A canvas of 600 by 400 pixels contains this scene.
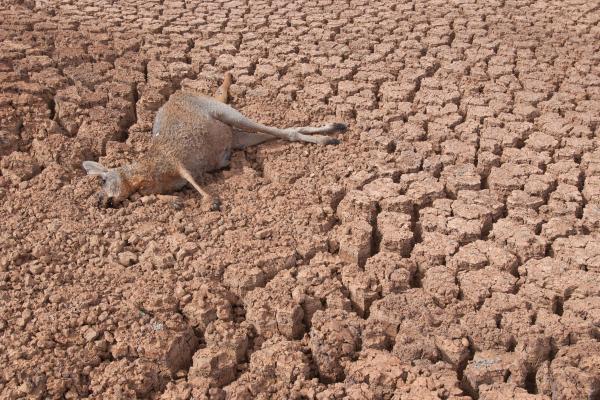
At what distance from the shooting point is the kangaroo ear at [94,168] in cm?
377

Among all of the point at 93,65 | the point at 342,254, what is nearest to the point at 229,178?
the point at 342,254

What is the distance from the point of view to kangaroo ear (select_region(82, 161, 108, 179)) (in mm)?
3766

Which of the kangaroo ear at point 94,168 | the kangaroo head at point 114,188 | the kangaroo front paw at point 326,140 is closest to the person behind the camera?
the kangaroo head at point 114,188

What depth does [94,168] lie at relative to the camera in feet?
12.5

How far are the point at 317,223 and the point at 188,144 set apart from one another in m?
0.93

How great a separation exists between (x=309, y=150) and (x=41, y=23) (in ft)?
8.66

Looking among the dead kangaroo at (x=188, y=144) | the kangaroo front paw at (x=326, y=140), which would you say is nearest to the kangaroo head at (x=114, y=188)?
the dead kangaroo at (x=188, y=144)

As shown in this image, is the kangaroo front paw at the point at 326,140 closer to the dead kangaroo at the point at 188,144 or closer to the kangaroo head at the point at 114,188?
the dead kangaroo at the point at 188,144

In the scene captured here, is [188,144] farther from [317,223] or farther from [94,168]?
[317,223]

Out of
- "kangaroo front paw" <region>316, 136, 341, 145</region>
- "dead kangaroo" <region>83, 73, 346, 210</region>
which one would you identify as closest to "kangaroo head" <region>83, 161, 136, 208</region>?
"dead kangaroo" <region>83, 73, 346, 210</region>

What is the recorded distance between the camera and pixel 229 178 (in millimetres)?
3918

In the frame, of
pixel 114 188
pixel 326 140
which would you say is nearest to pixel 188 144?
pixel 114 188

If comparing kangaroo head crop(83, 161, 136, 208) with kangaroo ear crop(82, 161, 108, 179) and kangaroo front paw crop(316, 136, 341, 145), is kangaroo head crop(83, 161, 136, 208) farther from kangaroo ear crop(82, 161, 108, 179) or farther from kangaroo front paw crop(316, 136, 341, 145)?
kangaroo front paw crop(316, 136, 341, 145)

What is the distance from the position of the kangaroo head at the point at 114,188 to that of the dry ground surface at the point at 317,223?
0.19ft
